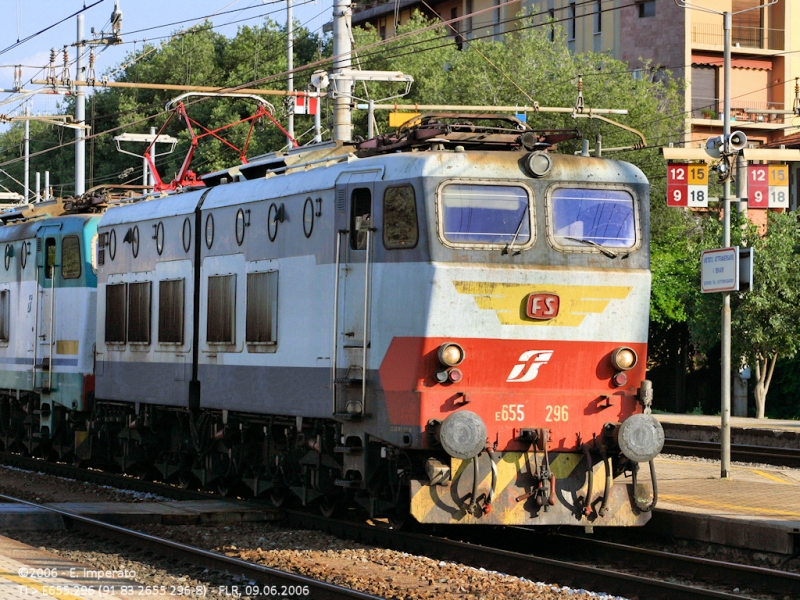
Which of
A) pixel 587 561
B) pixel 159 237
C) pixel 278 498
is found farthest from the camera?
pixel 159 237

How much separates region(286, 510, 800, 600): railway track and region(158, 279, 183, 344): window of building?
140 inches

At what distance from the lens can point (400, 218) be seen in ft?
41.5

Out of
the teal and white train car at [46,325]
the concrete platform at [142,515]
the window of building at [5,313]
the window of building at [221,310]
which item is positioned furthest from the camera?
the window of building at [5,313]

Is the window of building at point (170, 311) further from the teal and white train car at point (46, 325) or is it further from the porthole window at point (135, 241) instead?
the teal and white train car at point (46, 325)

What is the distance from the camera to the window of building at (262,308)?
14719mm

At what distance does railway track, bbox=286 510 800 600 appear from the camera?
11.1 m

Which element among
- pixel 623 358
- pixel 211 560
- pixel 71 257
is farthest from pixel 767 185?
pixel 211 560

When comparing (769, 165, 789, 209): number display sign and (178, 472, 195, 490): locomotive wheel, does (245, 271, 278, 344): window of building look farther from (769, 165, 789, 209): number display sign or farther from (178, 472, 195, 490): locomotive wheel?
(769, 165, 789, 209): number display sign

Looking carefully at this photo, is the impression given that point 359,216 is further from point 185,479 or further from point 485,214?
point 185,479

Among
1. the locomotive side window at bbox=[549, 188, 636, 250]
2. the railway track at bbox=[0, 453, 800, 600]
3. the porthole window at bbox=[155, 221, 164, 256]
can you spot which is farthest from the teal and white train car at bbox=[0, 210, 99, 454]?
the locomotive side window at bbox=[549, 188, 636, 250]

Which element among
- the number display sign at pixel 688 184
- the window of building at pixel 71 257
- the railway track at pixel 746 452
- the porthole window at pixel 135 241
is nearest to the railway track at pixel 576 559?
the porthole window at pixel 135 241

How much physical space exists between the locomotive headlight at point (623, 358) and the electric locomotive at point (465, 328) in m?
0.02

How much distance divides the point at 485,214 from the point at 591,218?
1.11 meters

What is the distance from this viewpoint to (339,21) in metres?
22.3
